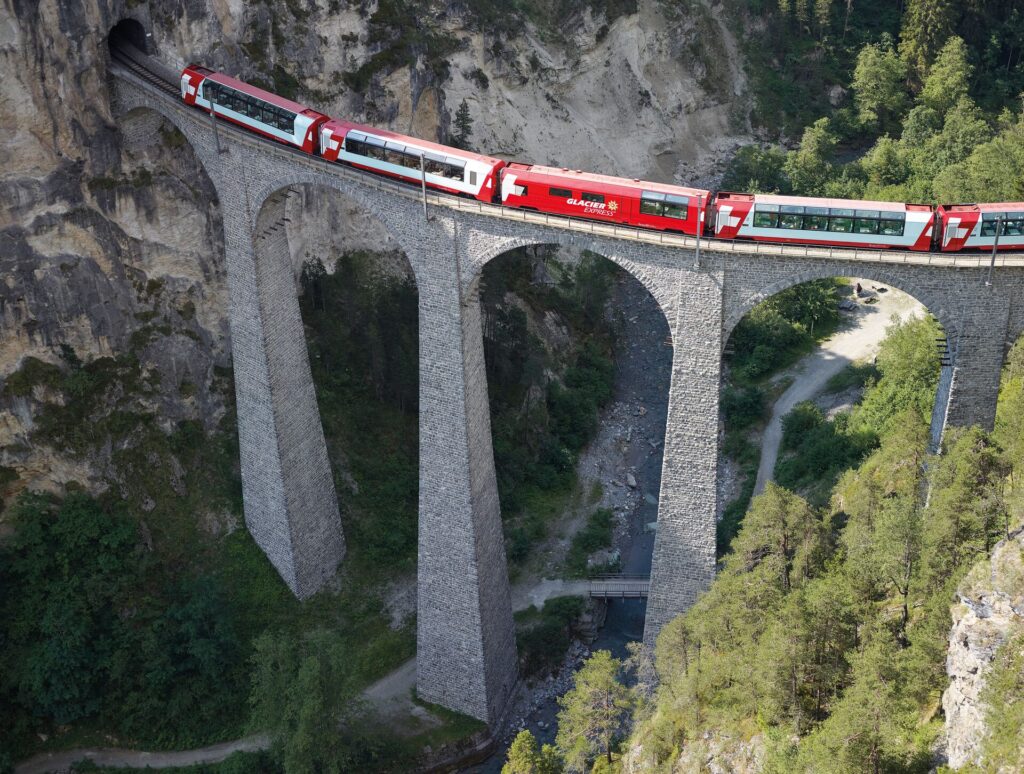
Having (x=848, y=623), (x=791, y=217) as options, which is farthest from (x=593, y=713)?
(x=791, y=217)

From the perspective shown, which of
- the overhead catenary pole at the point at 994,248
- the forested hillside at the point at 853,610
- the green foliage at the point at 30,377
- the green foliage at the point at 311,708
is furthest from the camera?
the green foliage at the point at 30,377

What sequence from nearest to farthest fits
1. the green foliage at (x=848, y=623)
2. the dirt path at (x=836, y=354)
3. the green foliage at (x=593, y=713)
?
the green foliage at (x=848, y=623)
the green foliage at (x=593, y=713)
the dirt path at (x=836, y=354)

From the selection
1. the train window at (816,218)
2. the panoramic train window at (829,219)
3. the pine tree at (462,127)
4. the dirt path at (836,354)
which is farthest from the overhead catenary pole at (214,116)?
the dirt path at (836,354)

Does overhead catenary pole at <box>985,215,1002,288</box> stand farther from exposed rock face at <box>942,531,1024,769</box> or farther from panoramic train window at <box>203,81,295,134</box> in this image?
panoramic train window at <box>203,81,295,134</box>

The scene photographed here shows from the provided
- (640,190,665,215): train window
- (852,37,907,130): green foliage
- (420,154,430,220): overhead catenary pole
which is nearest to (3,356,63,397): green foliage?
(420,154,430,220): overhead catenary pole

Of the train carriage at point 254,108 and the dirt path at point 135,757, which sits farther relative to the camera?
the dirt path at point 135,757

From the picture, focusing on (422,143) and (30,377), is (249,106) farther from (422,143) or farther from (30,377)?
(30,377)

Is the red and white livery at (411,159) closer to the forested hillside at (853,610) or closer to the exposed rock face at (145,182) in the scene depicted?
the exposed rock face at (145,182)
